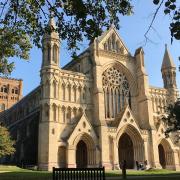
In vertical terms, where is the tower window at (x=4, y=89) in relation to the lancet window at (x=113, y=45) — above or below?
above

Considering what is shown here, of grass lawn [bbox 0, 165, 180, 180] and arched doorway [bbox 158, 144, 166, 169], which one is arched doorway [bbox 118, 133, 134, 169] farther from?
grass lawn [bbox 0, 165, 180, 180]

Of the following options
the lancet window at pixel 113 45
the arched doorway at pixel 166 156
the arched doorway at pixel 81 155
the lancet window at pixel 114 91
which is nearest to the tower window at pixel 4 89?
the lancet window at pixel 113 45

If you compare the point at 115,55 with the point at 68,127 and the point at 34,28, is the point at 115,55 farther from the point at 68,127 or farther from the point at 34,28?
the point at 34,28

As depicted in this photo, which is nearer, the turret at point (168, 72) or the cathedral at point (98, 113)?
the cathedral at point (98, 113)

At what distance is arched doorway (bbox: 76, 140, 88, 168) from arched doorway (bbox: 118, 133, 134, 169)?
20.7 feet

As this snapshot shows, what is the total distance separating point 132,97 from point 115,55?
7.82 m

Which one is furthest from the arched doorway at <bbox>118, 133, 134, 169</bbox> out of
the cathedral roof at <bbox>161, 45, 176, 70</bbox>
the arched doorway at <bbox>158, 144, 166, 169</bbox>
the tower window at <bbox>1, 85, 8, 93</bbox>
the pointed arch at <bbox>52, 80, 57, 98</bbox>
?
the tower window at <bbox>1, 85, 8, 93</bbox>

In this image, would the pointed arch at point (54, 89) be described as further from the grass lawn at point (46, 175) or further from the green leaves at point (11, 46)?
the green leaves at point (11, 46)

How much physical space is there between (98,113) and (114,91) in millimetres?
6884

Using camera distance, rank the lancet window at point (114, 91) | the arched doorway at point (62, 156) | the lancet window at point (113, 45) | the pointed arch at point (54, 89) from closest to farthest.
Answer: the arched doorway at point (62, 156), the pointed arch at point (54, 89), the lancet window at point (114, 91), the lancet window at point (113, 45)

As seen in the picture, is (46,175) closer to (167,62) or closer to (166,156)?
(166,156)

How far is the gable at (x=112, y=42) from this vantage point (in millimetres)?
52156

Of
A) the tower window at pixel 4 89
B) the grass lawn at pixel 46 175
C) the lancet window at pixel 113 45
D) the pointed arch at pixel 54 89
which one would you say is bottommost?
the grass lawn at pixel 46 175

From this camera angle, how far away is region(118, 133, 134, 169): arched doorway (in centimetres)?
4803
